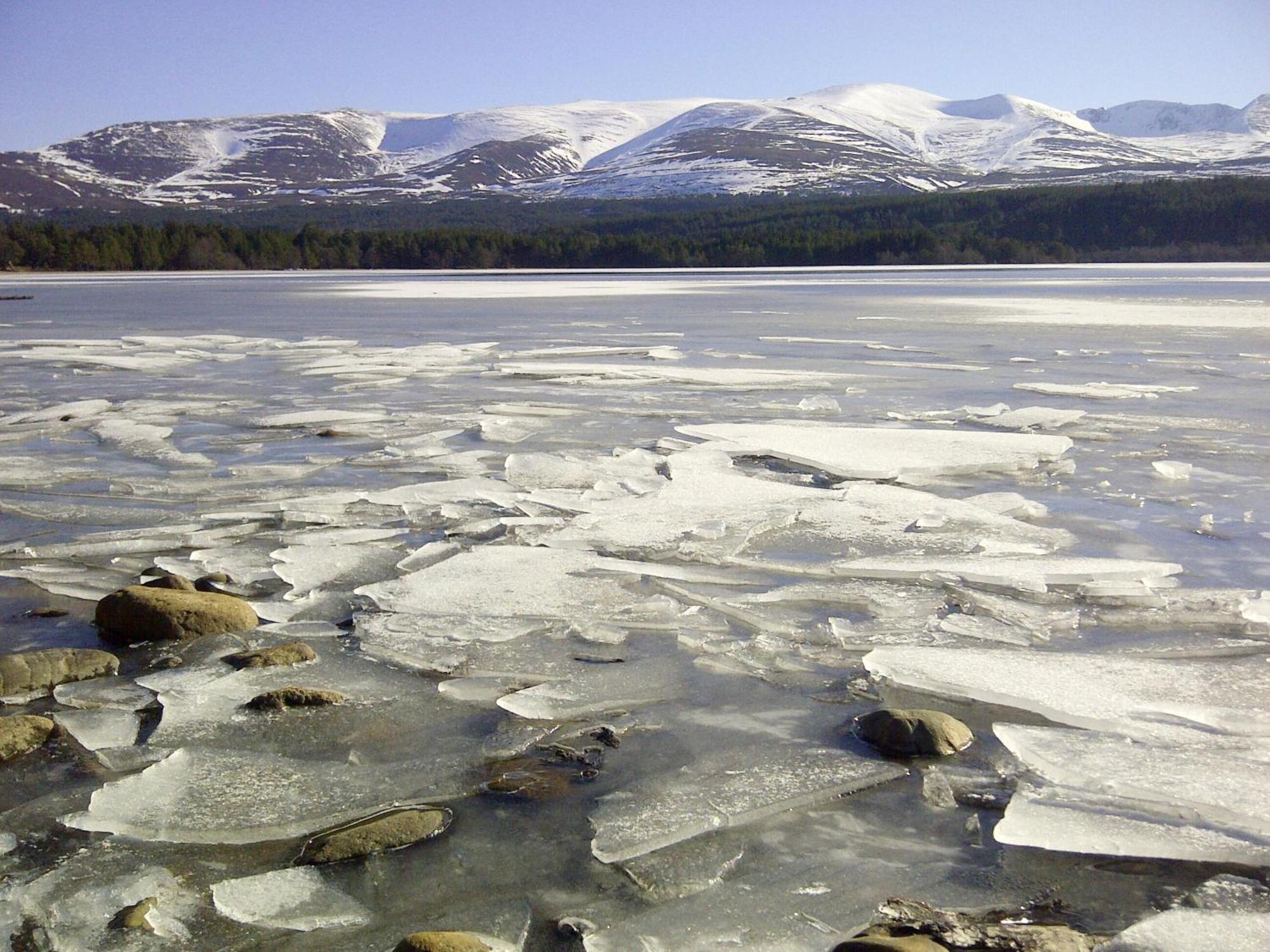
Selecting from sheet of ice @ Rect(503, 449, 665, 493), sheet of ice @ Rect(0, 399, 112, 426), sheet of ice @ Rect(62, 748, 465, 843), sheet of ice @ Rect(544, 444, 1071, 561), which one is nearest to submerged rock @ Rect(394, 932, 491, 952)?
sheet of ice @ Rect(62, 748, 465, 843)

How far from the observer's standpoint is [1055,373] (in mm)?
9383

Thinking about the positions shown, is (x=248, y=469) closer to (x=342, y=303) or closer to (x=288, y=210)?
(x=342, y=303)

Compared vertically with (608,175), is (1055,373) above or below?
below

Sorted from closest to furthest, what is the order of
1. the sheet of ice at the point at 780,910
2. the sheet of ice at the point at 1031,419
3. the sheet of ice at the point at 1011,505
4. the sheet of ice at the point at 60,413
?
the sheet of ice at the point at 780,910, the sheet of ice at the point at 1011,505, the sheet of ice at the point at 1031,419, the sheet of ice at the point at 60,413

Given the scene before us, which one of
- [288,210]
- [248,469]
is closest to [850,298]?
[248,469]

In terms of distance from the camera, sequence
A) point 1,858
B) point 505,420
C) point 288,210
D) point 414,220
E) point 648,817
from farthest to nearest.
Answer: point 288,210
point 414,220
point 505,420
point 648,817
point 1,858

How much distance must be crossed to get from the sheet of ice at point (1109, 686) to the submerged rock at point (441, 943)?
4.66 ft

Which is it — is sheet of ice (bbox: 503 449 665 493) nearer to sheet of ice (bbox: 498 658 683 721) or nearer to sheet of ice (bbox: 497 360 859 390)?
sheet of ice (bbox: 498 658 683 721)

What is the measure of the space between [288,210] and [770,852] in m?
131

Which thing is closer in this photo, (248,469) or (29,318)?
(248,469)

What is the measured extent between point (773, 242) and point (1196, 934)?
65.2 metres

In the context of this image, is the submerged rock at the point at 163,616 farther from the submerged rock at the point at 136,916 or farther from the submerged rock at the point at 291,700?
the submerged rock at the point at 136,916

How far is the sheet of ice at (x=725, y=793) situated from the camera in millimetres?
2113

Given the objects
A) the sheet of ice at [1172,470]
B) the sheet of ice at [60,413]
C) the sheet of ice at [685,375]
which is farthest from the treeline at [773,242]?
the sheet of ice at [1172,470]
